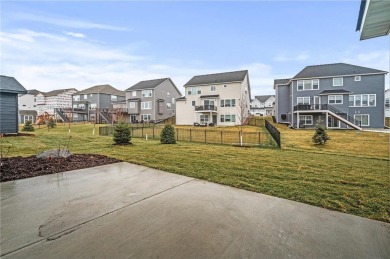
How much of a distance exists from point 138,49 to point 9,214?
2121cm

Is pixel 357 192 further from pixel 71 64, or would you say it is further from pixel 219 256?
pixel 71 64

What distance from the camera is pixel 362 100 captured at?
1136 inches

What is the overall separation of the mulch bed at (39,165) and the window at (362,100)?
33.7 m

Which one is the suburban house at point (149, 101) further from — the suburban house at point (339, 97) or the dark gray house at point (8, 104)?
the dark gray house at point (8, 104)

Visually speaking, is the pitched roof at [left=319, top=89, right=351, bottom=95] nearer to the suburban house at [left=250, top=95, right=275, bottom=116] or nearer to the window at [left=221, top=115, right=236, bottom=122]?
the window at [left=221, top=115, right=236, bottom=122]

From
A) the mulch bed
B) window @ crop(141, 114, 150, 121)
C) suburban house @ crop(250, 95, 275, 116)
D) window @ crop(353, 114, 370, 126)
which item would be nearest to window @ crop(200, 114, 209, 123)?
window @ crop(141, 114, 150, 121)

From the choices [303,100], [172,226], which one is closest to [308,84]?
[303,100]

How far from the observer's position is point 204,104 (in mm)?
36969

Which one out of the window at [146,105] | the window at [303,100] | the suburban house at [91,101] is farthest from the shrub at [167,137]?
the suburban house at [91,101]

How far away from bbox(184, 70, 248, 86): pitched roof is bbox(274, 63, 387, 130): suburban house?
29.1 feet

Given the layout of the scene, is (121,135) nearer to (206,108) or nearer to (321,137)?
(321,137)

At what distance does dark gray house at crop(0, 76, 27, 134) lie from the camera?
52.7ft

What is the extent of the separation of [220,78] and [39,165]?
33824 millimetres

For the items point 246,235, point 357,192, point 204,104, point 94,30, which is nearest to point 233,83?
point 204,104
